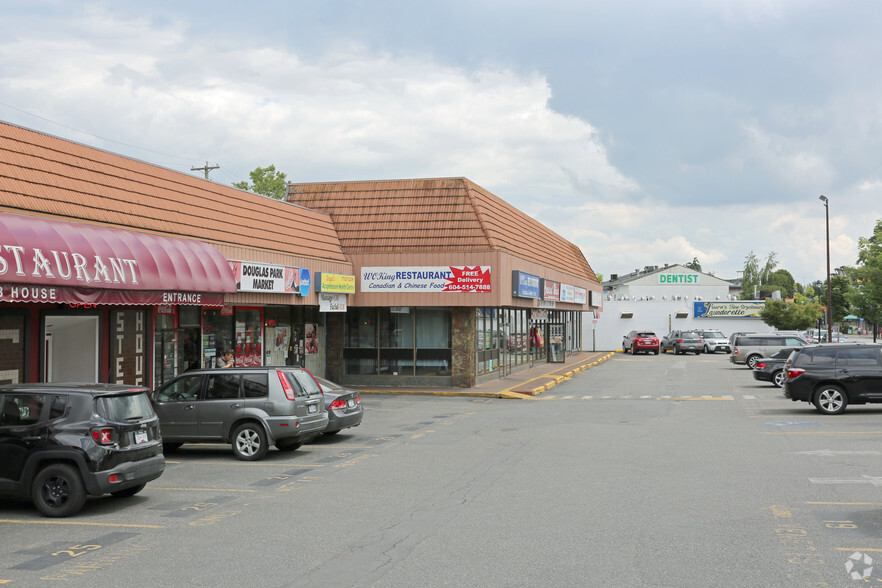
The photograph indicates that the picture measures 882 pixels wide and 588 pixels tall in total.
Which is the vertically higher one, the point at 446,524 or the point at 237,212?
the point at 237,212

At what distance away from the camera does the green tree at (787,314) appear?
7212cm

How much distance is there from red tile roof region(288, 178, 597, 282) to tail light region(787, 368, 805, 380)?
11243 mm

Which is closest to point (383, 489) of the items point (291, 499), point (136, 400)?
point (291, 499)

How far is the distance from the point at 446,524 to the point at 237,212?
17.1m

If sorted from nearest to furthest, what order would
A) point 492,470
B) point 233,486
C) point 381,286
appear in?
1. point 233,486
2. point 492,470
3. point 381,286

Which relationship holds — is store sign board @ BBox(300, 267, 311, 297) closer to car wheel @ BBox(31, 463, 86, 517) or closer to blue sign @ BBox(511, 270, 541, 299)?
blue sign @ BBox(511, 270, 541, 299)

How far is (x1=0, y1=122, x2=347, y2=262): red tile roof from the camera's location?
1627cm

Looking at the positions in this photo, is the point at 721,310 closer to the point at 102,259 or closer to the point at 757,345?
the point at 757,345

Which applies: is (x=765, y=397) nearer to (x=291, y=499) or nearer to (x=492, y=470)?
(x=492, y=470)

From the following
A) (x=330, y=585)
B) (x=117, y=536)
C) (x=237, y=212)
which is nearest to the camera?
(x=330, y=585)

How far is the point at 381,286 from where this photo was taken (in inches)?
1145

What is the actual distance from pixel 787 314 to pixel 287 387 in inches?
2630

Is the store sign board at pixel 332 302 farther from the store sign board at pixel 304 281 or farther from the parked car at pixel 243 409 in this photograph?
the parked car at pixel 243 409

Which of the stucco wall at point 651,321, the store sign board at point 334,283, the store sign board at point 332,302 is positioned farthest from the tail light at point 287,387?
the stucco wall at point 651,321
